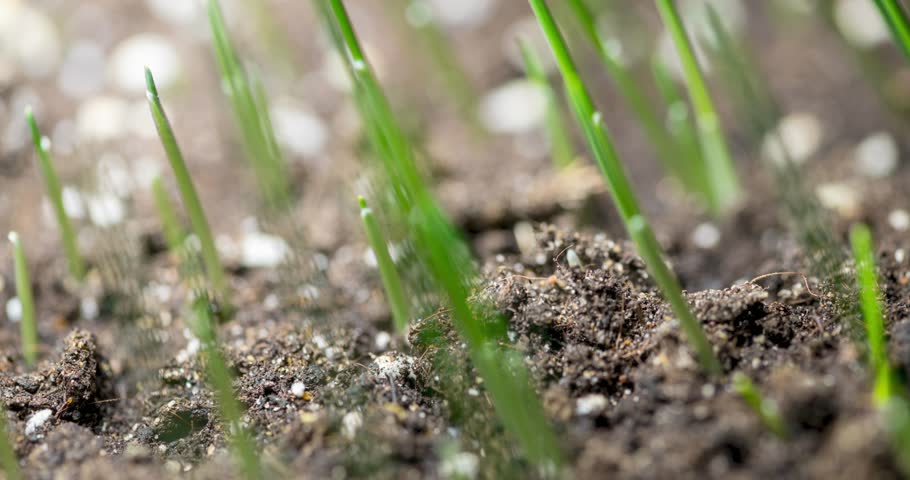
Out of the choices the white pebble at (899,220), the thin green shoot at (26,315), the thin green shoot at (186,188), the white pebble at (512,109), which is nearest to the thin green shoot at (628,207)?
the thin green shoot at (186,188)

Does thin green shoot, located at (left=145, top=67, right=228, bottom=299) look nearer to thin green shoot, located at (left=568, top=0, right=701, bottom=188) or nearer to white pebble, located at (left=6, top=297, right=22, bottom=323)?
white pebble, located at (left=6, top=297, right=22, bottom=323)

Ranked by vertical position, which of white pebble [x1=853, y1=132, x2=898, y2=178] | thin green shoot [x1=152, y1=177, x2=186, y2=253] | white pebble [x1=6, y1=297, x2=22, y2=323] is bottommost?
white pebble [x1=853, y1=132, x2=898, y2=178]

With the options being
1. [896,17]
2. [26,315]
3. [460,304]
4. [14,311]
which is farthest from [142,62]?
[896,17]

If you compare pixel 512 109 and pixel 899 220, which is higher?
pixel 512 109

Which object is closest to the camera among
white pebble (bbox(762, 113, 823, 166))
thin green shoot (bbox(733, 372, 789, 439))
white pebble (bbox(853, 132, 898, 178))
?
thin green shoot (bbox(733, 372, 789, 439))

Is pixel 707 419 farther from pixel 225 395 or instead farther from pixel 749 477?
pixel 225 395

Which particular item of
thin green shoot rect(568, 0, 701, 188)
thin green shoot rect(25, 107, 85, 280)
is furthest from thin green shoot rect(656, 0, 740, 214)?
thin green shoot rect(25, 107, 85, 280)

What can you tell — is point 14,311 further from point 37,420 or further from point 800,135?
point 800,135

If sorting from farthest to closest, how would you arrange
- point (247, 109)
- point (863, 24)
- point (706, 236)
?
1. point (863, 24)
2. point (706, 236)
3. point (247, 109)
